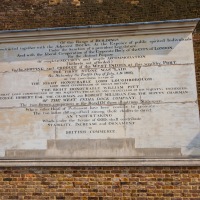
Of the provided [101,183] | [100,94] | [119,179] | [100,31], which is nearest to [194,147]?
[119,179]

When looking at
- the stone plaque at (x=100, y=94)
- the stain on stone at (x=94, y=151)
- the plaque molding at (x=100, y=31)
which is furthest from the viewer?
the plaque molding at (x=100, y=31)

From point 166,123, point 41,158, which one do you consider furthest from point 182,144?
point 41,158

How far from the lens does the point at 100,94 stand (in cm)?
714

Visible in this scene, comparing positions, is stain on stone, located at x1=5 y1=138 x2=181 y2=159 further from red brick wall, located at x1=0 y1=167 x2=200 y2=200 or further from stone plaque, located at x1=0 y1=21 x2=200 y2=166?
red brick wall, located at x1=0 y1=167 x2=200 y2=200

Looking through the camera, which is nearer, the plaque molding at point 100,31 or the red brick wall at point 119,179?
the red brick wall at point 119,179

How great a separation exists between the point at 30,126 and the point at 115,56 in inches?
96.3

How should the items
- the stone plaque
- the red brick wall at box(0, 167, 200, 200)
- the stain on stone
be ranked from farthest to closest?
the stone plaque
the stain on stone
the red brick wall at box(0, 167, 200, 200)

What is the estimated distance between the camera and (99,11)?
26.0 ft

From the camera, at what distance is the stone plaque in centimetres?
684

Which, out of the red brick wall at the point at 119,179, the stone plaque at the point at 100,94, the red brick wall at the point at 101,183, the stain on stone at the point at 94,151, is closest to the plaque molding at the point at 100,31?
the stone plaque at the point at 100,94

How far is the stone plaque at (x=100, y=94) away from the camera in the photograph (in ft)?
22.4

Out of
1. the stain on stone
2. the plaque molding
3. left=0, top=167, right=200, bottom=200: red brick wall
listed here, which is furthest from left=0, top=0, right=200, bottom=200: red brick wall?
the plaque molding

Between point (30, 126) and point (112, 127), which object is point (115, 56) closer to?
point (112, 127)

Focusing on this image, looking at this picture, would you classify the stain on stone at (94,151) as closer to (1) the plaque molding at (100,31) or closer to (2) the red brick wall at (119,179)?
(2) the red brick wall at (119,179)
